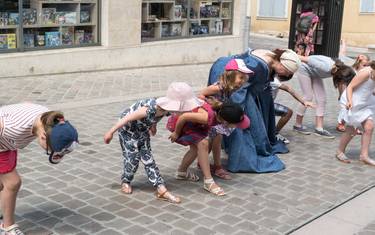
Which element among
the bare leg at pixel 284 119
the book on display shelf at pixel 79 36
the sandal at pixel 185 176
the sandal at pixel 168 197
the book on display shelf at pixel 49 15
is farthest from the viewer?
the book on display shelf at pixel 79 36

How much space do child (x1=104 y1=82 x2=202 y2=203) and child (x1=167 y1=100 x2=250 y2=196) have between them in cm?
11

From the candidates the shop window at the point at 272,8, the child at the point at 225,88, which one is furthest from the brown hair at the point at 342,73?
the shop window at the point at 272,8

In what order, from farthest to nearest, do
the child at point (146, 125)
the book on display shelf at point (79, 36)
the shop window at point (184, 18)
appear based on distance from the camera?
the shop window at point (184, 18), the book on display shelf at point (79, 36), the child at point (146, 125)

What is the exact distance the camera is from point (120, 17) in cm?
1185

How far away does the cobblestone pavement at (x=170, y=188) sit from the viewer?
14.1ft

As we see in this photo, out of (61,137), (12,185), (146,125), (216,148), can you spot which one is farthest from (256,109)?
(12,185)

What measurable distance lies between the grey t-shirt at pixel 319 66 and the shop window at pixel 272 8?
16386mm

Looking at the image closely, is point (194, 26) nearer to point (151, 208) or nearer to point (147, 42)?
point (147, 42)

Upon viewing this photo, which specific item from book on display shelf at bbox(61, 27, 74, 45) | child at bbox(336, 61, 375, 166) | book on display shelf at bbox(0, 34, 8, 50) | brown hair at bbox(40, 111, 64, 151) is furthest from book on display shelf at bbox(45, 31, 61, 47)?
brown hair at bbox(40, 111, 64, 151)

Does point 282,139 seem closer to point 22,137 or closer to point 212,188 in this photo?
point 212,188

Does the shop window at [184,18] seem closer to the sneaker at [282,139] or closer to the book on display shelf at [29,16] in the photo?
the book on display shelf at [29,16]

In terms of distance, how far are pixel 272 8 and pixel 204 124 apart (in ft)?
64.7

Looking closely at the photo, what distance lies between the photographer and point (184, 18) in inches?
A: 545

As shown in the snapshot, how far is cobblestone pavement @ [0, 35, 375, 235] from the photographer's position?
431 cm
